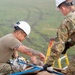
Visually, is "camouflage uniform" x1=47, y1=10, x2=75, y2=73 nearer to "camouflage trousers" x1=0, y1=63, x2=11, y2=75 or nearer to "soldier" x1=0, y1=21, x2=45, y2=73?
"soldier" x1=0, y1=21, x2=45, y2=73

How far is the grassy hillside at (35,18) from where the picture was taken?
1336 centimetres

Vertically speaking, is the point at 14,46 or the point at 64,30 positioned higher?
the point at 64,30

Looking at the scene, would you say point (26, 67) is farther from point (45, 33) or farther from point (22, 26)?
point (45, 33)

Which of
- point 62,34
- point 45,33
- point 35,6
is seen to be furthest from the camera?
point 35,6

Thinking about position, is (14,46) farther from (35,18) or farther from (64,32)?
(35,18)

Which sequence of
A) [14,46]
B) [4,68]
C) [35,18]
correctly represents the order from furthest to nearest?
[35,18] < [4,68] < [14,46]

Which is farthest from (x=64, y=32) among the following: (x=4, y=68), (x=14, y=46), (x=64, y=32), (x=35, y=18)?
(x=35, y=18)

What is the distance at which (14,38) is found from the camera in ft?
18.0

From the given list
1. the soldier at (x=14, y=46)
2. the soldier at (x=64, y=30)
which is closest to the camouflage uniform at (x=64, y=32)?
the soldier at (x=64, y=30)

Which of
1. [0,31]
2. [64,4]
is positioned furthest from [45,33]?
[64,4]

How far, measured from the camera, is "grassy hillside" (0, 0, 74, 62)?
43.8ft

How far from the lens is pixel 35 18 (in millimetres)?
18375

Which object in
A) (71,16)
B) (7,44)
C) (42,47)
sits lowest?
(42,47)

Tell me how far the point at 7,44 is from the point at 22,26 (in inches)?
20.9
